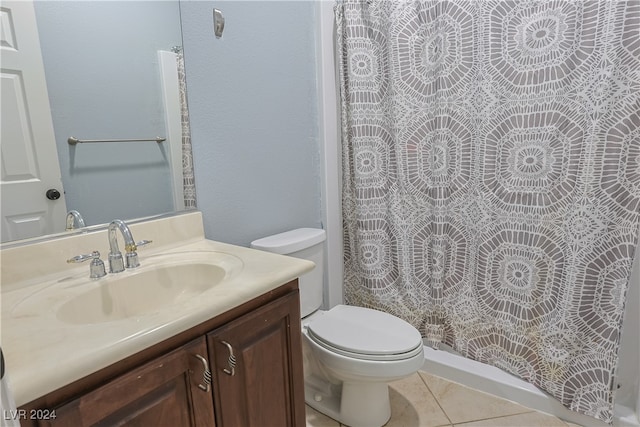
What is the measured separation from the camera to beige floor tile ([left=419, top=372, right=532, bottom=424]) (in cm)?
159

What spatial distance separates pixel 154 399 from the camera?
75 cm

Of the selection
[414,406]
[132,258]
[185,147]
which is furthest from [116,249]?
[414,406]

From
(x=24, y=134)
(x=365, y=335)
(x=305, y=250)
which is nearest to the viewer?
(x=24, y=134)

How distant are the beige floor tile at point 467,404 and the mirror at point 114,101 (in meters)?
1.42

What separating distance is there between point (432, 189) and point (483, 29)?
691 mm

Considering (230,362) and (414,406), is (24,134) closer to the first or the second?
(230,362)

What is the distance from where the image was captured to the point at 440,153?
1.70 metres

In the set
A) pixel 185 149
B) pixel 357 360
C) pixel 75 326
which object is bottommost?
pixel 357 360

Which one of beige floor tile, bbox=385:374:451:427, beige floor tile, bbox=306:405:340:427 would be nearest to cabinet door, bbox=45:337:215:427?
beige floor tile, bbox=306:405:340:427

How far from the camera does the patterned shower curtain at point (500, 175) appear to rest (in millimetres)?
1337

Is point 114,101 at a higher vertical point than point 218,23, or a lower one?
lower

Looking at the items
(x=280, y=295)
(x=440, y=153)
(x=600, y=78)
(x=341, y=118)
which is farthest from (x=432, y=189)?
(x=280, y=295)

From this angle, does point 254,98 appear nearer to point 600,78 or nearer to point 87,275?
point 87,275

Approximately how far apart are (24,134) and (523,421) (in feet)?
6.56
